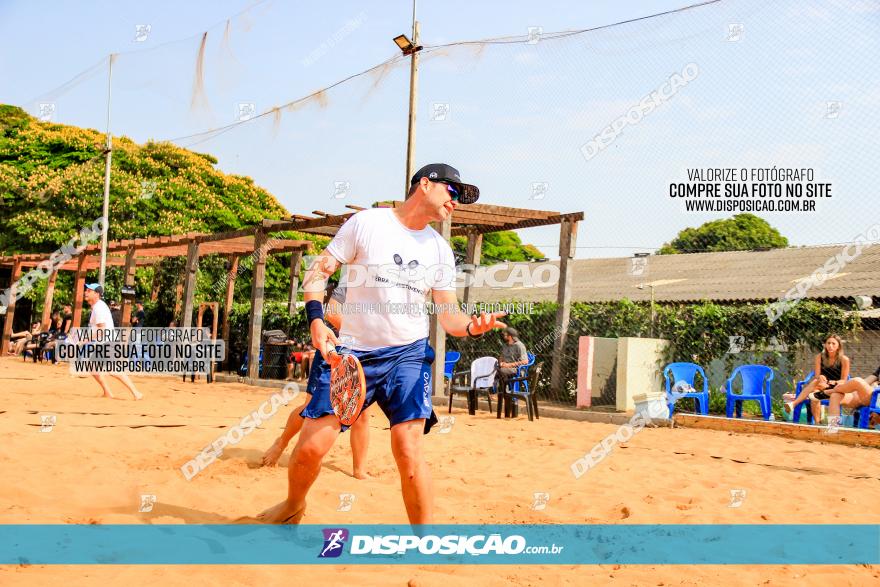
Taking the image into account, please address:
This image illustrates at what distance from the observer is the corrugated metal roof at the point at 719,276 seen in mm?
17984

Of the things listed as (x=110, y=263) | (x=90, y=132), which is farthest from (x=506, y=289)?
(x=90, y=132)

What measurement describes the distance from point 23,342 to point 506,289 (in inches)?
589

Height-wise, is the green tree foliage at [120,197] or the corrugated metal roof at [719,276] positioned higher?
the green tree foliage at [120,197]

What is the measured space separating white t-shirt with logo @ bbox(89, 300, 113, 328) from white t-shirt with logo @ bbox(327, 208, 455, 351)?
25.7 feet

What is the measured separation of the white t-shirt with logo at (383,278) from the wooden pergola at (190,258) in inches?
511

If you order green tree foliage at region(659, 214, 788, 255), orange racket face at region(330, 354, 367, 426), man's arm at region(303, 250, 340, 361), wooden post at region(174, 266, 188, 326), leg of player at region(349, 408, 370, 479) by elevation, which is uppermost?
green tree foliage at region(659, 214, 788, 255)

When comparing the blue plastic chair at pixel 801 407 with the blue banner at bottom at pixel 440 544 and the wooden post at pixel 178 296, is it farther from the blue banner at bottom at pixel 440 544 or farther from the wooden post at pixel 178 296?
the wooden post at pixel 178 296

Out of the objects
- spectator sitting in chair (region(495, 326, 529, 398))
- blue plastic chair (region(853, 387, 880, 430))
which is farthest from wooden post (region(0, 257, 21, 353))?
blue plastic chair (region(853, 387, 880, 430))

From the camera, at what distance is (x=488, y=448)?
7.64 metres

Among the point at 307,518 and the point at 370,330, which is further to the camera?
the point at 307,518

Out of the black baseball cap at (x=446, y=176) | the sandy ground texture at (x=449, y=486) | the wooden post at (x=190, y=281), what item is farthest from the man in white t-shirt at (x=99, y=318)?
the black baseball cap at (x=446, y=176)

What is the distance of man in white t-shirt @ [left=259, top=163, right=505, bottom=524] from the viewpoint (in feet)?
12.1

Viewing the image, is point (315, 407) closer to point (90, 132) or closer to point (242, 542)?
point (242, 542)

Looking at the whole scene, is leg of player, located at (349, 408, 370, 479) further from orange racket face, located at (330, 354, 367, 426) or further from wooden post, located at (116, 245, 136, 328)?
wooden post, located at (116, 245, 136, 328)
